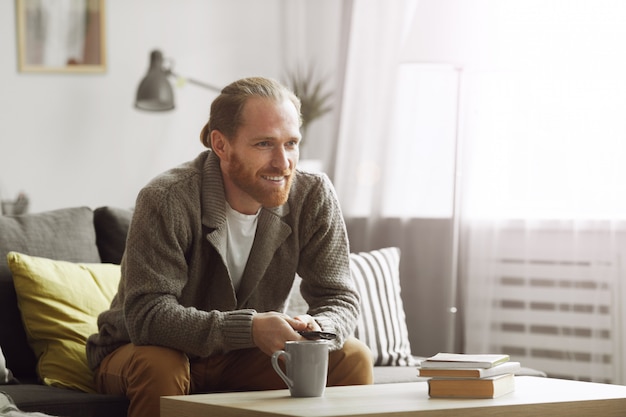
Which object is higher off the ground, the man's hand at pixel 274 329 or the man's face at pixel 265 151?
the man's face at pixel 265 151

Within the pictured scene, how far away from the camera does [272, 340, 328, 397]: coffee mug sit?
177 cm

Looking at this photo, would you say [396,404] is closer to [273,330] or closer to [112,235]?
[273,330]

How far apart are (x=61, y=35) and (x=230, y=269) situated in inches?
85.0

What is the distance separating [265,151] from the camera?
2211 millimetres

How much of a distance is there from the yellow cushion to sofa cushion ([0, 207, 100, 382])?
0.04 metres

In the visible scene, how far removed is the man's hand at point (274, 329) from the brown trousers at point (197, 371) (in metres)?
0.17

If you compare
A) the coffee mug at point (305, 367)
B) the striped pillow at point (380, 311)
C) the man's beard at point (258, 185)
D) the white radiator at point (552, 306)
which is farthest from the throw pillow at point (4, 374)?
the white radiator at point (552, 306)

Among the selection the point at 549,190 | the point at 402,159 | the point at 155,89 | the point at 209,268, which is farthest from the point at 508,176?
the point at 209,268

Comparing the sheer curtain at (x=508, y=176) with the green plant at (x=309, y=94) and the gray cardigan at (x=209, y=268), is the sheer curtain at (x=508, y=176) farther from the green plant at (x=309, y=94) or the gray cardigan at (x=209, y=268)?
the gray cardigan at (x=209, y=268)

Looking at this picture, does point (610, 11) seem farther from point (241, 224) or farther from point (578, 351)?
point (241, 224)

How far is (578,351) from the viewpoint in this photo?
3.30 meters

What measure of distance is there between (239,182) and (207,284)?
0.84ft

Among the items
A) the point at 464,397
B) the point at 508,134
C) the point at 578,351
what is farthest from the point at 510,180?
the point at 464,397

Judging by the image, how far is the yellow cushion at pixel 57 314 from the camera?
240 centimetres
